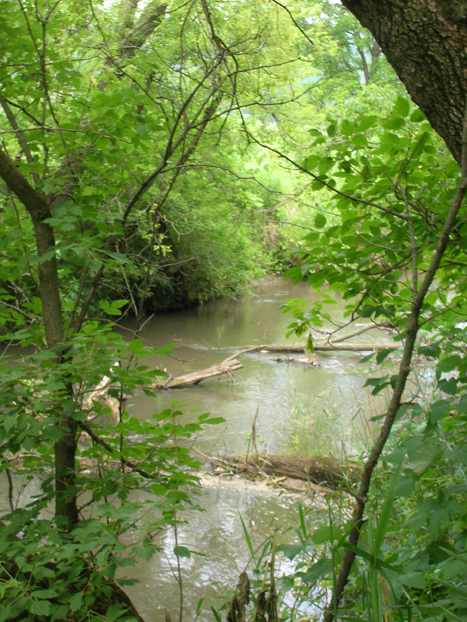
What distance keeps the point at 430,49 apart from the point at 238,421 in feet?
15.4

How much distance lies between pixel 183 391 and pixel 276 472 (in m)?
2.81

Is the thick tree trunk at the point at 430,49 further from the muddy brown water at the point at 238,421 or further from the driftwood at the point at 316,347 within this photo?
the driftwood at the point at 316,347

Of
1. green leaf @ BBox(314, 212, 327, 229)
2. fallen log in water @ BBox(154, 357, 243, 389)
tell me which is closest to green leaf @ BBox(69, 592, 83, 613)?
green leaf @ BBox(314, 212, 327, 229)

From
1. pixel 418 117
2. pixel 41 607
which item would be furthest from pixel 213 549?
pixel 418 117

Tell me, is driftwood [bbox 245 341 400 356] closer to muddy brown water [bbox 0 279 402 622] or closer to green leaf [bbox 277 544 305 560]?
muddy brown water [bbox 0 279 402 622]

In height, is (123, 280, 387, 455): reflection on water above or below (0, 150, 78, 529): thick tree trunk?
below

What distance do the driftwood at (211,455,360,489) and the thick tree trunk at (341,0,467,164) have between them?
2983mm

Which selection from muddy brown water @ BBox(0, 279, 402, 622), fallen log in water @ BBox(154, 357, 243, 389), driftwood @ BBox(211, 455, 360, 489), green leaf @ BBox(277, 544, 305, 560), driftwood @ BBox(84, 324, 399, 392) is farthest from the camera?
fallen log in water @ BBox(154, 357, 243, 389)

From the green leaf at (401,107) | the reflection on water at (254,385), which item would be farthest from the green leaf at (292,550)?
the reflection on water at (254,385)

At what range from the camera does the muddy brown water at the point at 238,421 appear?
9.73ft

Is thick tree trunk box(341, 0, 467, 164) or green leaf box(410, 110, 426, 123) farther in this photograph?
green leaf box(410, 110, 426, 123)

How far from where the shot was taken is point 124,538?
3.28 metres

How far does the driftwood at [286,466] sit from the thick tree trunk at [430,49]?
9.79 feet

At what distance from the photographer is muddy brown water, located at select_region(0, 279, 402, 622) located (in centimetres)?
296
